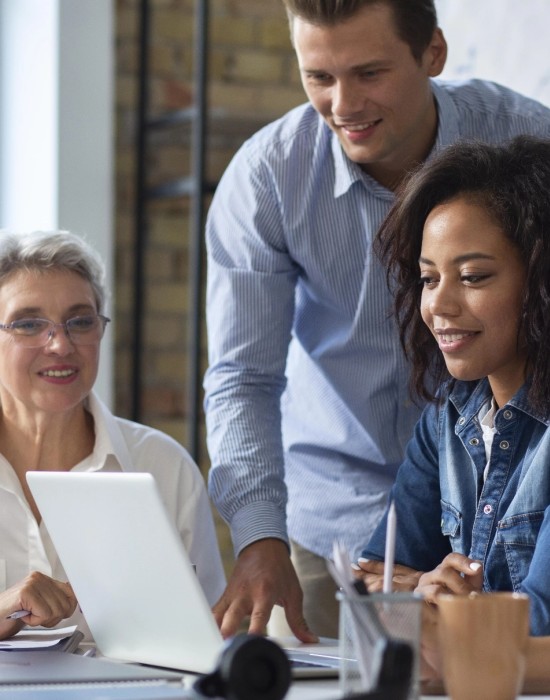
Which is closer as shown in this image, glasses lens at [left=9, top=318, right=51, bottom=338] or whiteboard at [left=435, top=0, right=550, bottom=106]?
glasses lens at [left=9, top=318, right=51, bottom=338]

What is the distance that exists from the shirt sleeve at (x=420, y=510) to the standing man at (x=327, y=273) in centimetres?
25

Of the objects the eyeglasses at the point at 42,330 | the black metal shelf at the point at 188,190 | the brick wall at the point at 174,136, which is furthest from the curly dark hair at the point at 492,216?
the brick wall at the point at 174,136

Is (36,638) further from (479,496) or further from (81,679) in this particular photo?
(479,496)

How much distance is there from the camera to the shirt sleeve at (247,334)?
2143 millimetres

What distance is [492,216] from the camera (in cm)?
174

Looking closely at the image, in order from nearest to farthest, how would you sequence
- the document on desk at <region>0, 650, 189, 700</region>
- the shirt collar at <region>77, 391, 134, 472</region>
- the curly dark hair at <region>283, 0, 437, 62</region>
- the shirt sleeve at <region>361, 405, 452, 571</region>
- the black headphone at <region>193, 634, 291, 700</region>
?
the black headphone at <region>193, 634, 291, 700</region> → the document on desk at <region>0, 650, 189, 700</region> → the shirt sleeve at <region>361, 405, 452, 571</region> → the curly dark hair at <region>283, 0, 437, 62</region> → the shirt collar at <region>77, 391, 134, 472</region>

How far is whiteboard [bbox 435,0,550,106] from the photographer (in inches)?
105

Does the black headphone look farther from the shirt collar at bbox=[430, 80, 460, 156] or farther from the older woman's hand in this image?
the shirt collar at bbox=[430, 80, 460, 156]

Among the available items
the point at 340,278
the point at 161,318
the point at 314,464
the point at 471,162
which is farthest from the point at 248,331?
the point at 161,318

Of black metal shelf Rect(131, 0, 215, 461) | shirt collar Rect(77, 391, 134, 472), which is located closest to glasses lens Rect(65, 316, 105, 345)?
shirt collar Rect(77, 391, 134, 472)

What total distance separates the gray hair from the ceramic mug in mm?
1316

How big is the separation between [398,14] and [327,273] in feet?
1.60

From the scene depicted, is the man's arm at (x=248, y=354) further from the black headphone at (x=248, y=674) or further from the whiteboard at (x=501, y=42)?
the black headphone at (x=248, y=674)

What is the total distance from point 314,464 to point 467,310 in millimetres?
838
